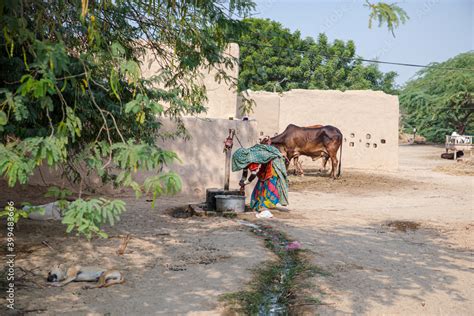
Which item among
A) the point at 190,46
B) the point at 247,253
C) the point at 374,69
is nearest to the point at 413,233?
the point at 247,253

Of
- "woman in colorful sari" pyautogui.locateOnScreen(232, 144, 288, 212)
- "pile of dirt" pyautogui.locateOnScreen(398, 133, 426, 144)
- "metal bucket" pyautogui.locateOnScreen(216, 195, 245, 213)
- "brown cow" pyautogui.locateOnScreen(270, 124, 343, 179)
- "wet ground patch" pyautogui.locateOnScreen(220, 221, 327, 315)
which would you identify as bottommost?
"wet ground patch" pyautogui.locateOnScreen(220, 221, 327, 315)

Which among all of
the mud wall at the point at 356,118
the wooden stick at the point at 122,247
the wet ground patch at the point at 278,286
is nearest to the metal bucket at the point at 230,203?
the wet ground patch at the point at 278,286

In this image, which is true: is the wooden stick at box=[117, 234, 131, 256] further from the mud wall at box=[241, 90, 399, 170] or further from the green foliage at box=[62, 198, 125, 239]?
the mud wall at box=[241, 90, 399, 170]

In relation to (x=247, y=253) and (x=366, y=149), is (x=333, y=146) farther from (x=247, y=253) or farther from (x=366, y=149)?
(x=247, y=253)

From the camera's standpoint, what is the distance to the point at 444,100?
3359cm

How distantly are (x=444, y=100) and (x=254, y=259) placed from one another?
2996cm

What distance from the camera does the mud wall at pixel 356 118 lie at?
19.4 m

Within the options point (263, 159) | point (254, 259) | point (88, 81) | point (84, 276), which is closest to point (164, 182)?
point (88, 81)

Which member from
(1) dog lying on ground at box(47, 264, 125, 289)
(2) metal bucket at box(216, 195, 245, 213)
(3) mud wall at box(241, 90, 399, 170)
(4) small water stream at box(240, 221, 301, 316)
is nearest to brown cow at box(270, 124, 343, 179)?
(3) mud wall at box(241, 90, 399, 170)

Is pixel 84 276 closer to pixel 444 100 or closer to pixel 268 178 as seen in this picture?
pixel 268 178

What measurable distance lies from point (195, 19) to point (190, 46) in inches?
16.4

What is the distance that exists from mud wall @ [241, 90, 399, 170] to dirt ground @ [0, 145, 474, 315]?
7951 mm

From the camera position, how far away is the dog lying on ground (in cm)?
543

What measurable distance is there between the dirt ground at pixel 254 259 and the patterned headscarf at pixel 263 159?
57 centimetres
